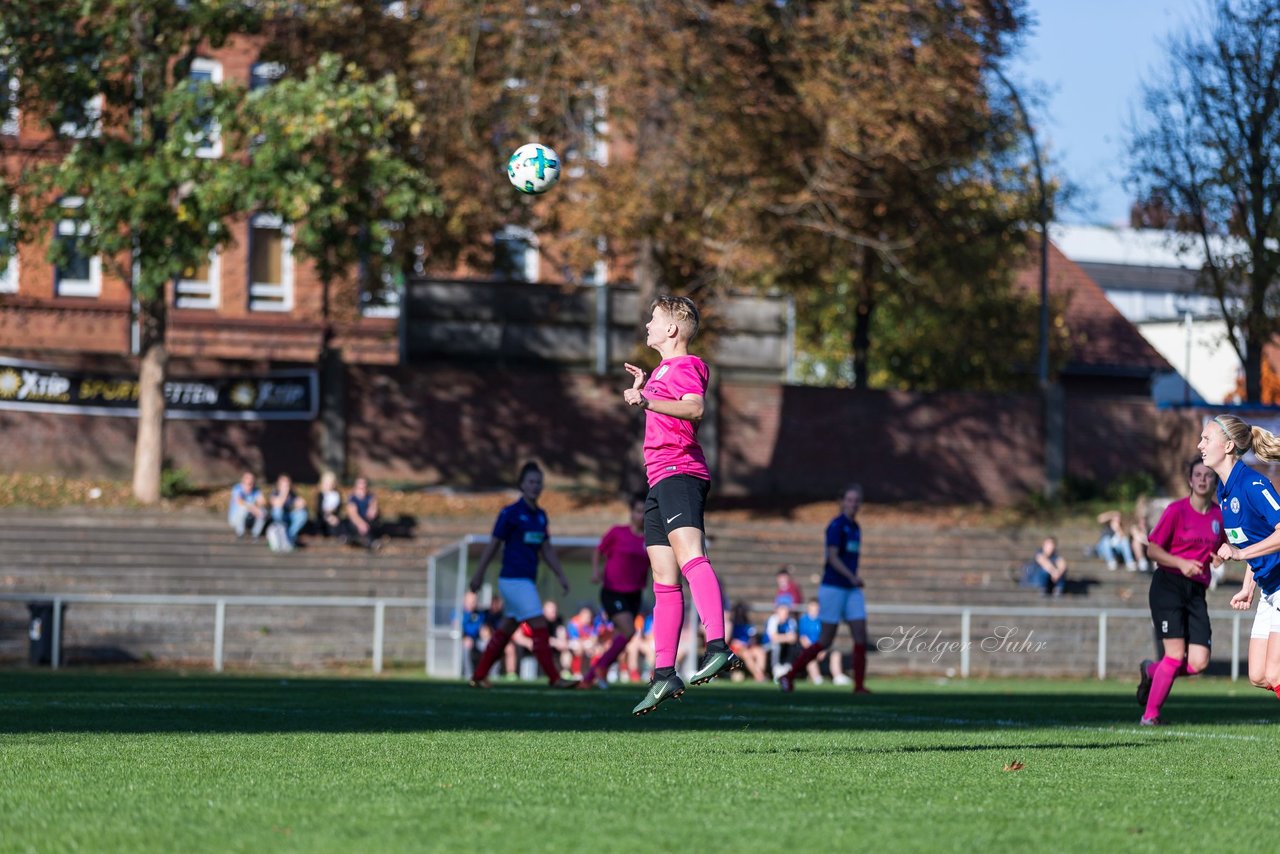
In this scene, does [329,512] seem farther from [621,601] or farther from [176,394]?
[621,601]

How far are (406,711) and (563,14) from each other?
64.3 feet

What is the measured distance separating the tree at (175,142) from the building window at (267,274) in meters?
18.2

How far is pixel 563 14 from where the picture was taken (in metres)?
30.0

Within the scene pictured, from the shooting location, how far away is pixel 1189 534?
12.7 meters

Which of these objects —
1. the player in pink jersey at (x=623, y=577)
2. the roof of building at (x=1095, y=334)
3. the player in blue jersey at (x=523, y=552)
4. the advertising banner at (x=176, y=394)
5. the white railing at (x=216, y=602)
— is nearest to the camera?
the player in blue jersey at (x=523, y=552)

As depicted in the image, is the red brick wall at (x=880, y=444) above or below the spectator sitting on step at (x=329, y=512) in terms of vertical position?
above

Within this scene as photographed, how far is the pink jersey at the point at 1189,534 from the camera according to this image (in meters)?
12.7

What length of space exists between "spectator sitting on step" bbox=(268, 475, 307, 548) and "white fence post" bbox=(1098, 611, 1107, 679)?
44.1 feet

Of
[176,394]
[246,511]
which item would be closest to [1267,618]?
[246,511]

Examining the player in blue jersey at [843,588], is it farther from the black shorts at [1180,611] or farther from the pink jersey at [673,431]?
the pink jersey at [673,431]

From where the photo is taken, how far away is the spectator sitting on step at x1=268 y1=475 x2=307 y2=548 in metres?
29.9

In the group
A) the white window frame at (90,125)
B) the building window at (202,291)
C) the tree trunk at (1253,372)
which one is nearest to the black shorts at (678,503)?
the white window frame at (90,125)

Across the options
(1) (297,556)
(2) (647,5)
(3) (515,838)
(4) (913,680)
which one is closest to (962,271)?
(2) (647,5)

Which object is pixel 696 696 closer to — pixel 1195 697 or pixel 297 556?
pixel 1195 697
